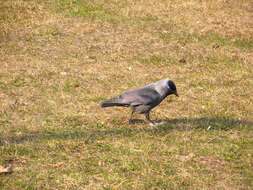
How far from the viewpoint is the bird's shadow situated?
19.9 ft

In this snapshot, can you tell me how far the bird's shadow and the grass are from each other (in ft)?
0.06

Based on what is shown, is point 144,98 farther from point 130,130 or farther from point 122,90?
point 122,90

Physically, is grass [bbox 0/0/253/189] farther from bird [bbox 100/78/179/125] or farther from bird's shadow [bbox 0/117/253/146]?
bird [bbox 100/78/179/125]

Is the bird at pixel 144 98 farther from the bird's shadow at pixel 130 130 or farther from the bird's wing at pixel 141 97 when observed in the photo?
the bird's shadow at pixel 130 130

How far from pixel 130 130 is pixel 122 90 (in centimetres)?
193

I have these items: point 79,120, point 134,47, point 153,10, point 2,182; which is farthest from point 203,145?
point 153,10

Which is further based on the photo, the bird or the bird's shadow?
the bird

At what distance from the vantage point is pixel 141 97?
625 centimetres

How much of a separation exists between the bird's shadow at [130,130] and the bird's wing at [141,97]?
0.44 meters

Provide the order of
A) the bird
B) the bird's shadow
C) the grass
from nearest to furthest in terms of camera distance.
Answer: the grass, the bird's shadow, the bird

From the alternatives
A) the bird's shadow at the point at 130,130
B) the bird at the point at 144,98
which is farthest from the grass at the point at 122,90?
the bird at the point at 144,98

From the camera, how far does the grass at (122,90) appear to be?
5.29 metres

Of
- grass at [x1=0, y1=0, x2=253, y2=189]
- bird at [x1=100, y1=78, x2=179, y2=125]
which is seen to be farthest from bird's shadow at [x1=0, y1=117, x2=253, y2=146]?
bird at [x1=100, y1=78, x2=179, y2=125]

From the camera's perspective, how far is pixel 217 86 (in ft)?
27.8
